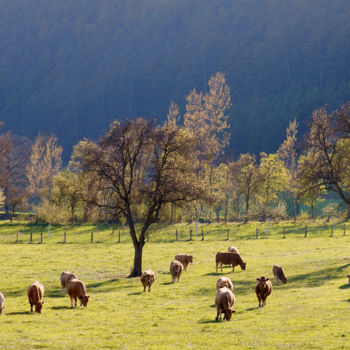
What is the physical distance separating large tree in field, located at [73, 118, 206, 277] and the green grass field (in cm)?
614

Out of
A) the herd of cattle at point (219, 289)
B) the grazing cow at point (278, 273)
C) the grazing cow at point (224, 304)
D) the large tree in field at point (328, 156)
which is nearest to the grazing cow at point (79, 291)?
the herd of cattle at point (219, 289)

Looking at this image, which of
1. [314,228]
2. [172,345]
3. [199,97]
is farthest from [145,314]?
[199,97]

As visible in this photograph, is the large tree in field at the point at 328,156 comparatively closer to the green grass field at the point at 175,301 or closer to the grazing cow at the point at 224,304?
the green grass field at the point at 175,301

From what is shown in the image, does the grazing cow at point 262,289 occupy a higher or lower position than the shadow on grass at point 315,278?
higher

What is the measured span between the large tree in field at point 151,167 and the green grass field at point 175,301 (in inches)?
242

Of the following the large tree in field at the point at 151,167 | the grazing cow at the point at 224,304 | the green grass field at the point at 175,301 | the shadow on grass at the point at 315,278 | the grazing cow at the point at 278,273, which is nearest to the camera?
the green grass field at the point at 175,301

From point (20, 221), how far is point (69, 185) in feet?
191

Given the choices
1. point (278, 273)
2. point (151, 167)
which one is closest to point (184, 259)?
point (151, 167)

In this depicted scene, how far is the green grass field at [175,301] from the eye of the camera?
17.9 m

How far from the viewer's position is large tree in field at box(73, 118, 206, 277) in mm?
38969

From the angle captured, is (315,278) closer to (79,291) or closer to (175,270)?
(175,270)

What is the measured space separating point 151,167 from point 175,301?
15823mm

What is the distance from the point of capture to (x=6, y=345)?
57.9 feet

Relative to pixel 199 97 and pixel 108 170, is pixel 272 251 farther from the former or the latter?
pixel 199 97
